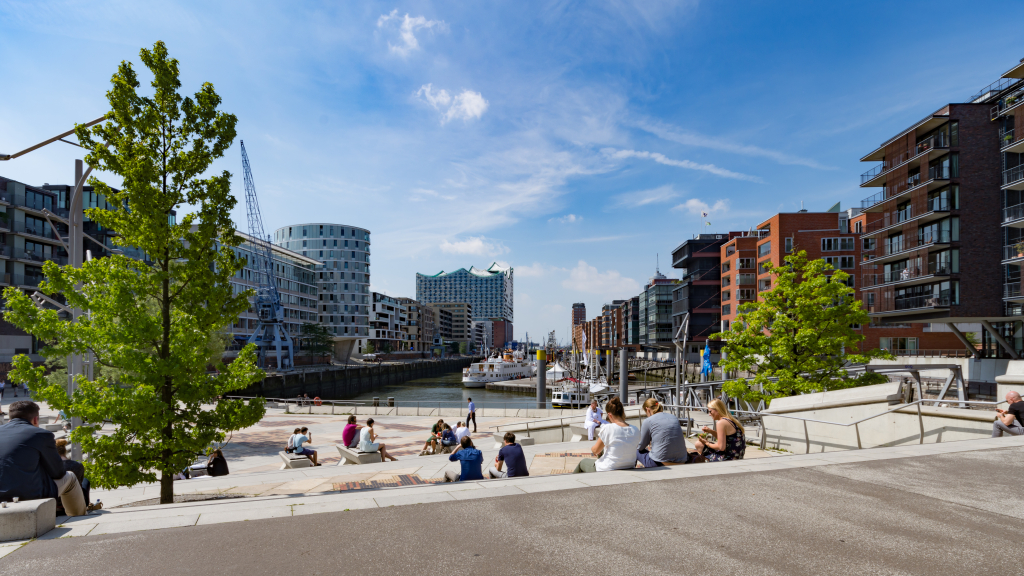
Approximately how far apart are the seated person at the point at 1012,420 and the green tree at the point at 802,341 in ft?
30.3

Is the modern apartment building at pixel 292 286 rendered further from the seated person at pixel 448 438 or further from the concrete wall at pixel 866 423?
the concrete wall at pixel 866 423

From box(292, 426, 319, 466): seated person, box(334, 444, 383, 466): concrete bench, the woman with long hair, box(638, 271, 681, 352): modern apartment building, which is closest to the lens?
box(334, 444, 383, 466): concrete bench

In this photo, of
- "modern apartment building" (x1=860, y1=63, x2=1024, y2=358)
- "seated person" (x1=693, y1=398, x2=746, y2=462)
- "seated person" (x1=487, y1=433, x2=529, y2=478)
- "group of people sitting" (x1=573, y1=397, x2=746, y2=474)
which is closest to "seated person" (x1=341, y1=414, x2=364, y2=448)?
"seated person" (x1=487, y1=433, x2=529, y2=478)

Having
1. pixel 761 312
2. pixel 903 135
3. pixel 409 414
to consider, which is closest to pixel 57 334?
pixel 761 312

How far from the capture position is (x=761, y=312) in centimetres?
2339

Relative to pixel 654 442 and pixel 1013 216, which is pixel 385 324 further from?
pixel 654 442

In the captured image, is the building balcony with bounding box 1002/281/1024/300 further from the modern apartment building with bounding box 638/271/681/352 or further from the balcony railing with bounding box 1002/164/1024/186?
the modern apartment building with bounding box 638/271/681/352

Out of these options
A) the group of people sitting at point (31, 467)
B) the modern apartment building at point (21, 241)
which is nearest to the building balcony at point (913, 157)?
the group of people sitting at point (31, 467)

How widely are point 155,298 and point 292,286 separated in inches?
4166

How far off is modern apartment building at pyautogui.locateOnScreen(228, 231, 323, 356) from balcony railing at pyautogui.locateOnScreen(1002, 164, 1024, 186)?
94425mm

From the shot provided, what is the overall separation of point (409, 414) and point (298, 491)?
23.7 metres

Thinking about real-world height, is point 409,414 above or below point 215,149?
below

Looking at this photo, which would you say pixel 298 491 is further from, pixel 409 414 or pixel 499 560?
pixel 409 414

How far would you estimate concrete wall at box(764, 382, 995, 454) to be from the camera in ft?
41.6
